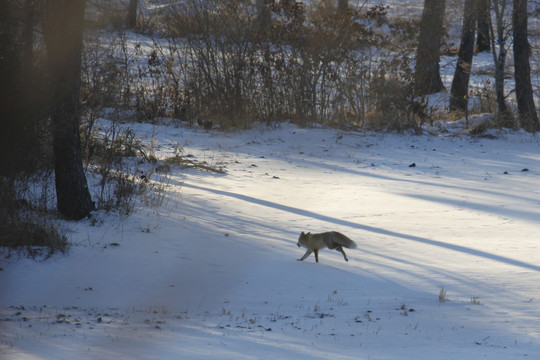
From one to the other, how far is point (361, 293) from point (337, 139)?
10.7m

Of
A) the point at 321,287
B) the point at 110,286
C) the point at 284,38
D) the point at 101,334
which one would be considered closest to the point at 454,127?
the point at 284,38

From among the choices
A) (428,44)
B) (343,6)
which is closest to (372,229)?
(428,44)

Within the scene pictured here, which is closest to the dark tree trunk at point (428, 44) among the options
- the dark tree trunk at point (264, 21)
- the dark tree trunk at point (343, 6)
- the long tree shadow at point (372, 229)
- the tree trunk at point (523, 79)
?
the tree trunk at point (523, 79)

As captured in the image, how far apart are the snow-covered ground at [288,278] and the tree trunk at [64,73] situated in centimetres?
98

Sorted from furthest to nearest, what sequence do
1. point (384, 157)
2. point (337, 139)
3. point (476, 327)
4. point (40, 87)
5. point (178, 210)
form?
point (337, 139) < point (384, 157) < point (178, 210) < point (40, 87) < point (476, 327)

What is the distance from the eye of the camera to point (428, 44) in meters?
20.1

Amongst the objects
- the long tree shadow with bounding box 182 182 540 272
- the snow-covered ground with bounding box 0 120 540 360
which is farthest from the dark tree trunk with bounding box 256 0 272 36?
the long tree shadow with bounding box 182 182 540 272

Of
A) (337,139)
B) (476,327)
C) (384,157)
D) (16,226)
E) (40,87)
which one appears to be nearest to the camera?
(476,327)

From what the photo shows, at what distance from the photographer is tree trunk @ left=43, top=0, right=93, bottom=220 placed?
7.47m

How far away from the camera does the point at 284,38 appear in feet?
57.9

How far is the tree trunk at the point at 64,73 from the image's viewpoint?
7473 mm

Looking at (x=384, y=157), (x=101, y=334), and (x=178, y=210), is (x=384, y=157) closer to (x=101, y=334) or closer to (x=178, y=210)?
(x=178, y=210)

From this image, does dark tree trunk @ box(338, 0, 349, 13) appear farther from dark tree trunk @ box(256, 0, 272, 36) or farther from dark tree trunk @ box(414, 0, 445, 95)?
dark tree trunk @ box(414, 0, 445, 95)

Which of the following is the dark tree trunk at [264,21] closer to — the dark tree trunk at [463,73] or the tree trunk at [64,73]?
the dark tree trunk at [463,73]
